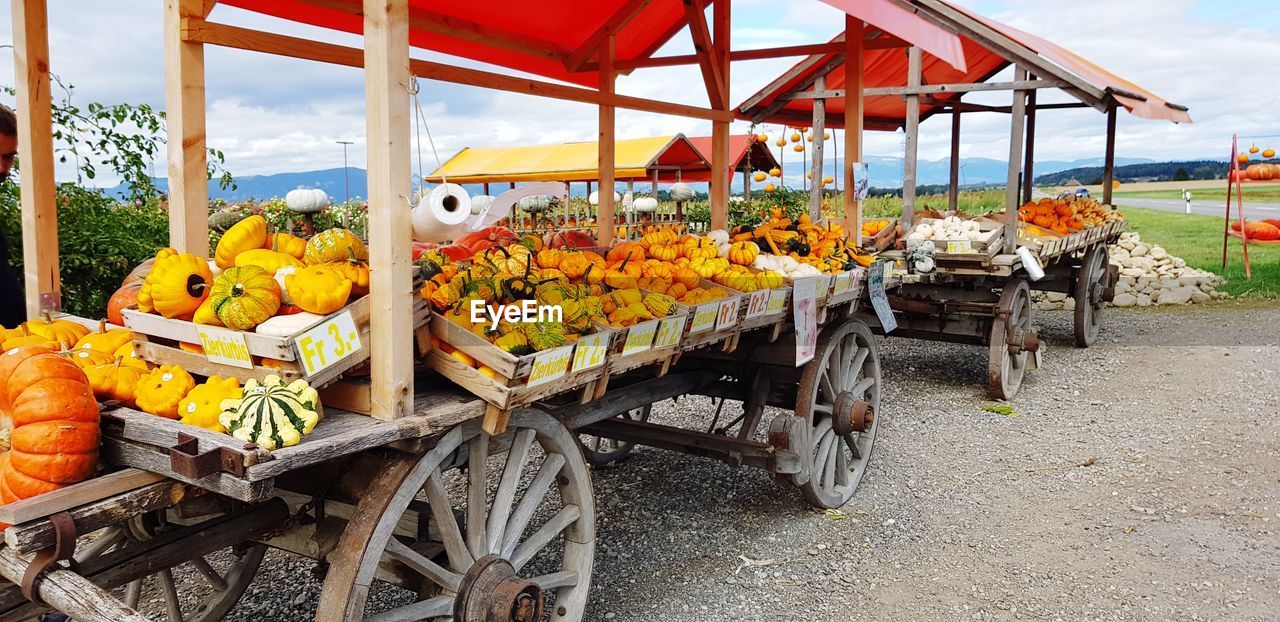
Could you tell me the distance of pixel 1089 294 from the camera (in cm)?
941

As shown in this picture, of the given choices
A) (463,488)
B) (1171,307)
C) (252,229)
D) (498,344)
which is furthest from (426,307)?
(1171,307)

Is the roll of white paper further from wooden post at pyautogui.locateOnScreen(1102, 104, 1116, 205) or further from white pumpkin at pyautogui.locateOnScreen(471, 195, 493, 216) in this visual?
wooden post at pyautogui.locateOnScreen(1102, 104, 1116, 205)

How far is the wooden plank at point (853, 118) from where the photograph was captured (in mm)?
5945

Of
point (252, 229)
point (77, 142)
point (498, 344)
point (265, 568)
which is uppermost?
point (77, 142)

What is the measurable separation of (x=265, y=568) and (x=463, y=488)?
52.5 inches

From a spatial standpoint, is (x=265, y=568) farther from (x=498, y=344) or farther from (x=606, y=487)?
(x=498, y=344)

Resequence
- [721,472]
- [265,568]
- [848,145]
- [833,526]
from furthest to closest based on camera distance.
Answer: [848,145] < [721,472] < [833,526] < [265,568]

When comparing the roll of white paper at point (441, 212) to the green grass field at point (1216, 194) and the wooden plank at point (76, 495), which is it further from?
the green grass field at point (1216, 194)

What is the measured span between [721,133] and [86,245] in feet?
13.3

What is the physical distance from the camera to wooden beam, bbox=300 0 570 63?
13.0 feet

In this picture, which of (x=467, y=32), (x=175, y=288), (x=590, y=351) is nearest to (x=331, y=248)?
(x=175, y=288)

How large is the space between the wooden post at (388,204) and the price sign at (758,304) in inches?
73.9

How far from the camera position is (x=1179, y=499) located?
503 centimetres

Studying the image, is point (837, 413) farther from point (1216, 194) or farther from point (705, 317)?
point (1216, 194)
